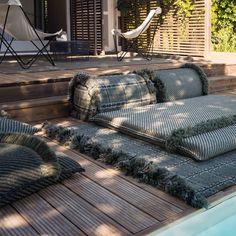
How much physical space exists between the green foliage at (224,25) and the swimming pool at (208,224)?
21.2 ft

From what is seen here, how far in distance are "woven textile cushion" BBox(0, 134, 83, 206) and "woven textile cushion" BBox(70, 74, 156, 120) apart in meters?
1.30

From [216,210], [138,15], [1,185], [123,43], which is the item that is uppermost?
[138,15]

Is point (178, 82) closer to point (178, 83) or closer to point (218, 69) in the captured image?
point (178, 83)

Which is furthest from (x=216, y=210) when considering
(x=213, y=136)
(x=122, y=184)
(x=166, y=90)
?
(x=166, y=90)

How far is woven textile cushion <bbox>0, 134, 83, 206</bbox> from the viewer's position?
2.27 meters

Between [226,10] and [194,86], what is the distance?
4165 mm

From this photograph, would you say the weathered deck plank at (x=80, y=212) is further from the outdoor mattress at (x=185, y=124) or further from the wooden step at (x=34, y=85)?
the wooden step at (x=34, y=85)

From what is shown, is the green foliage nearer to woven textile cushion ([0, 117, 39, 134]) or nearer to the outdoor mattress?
the outdoor mattress

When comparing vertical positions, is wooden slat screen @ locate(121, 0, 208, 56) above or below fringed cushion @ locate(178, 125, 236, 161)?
above

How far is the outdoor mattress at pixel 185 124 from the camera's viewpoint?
2.89 meters

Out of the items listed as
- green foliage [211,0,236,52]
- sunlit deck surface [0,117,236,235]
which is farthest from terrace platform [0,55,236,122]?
green foliage [211,0,236,52]

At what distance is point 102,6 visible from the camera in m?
8.45

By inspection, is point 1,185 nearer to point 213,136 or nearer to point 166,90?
point 213,136

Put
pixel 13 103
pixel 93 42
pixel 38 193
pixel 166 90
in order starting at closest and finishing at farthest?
pixel 38 193 < pixel 13 103 < pixel 166 90 < pixel 93 42
